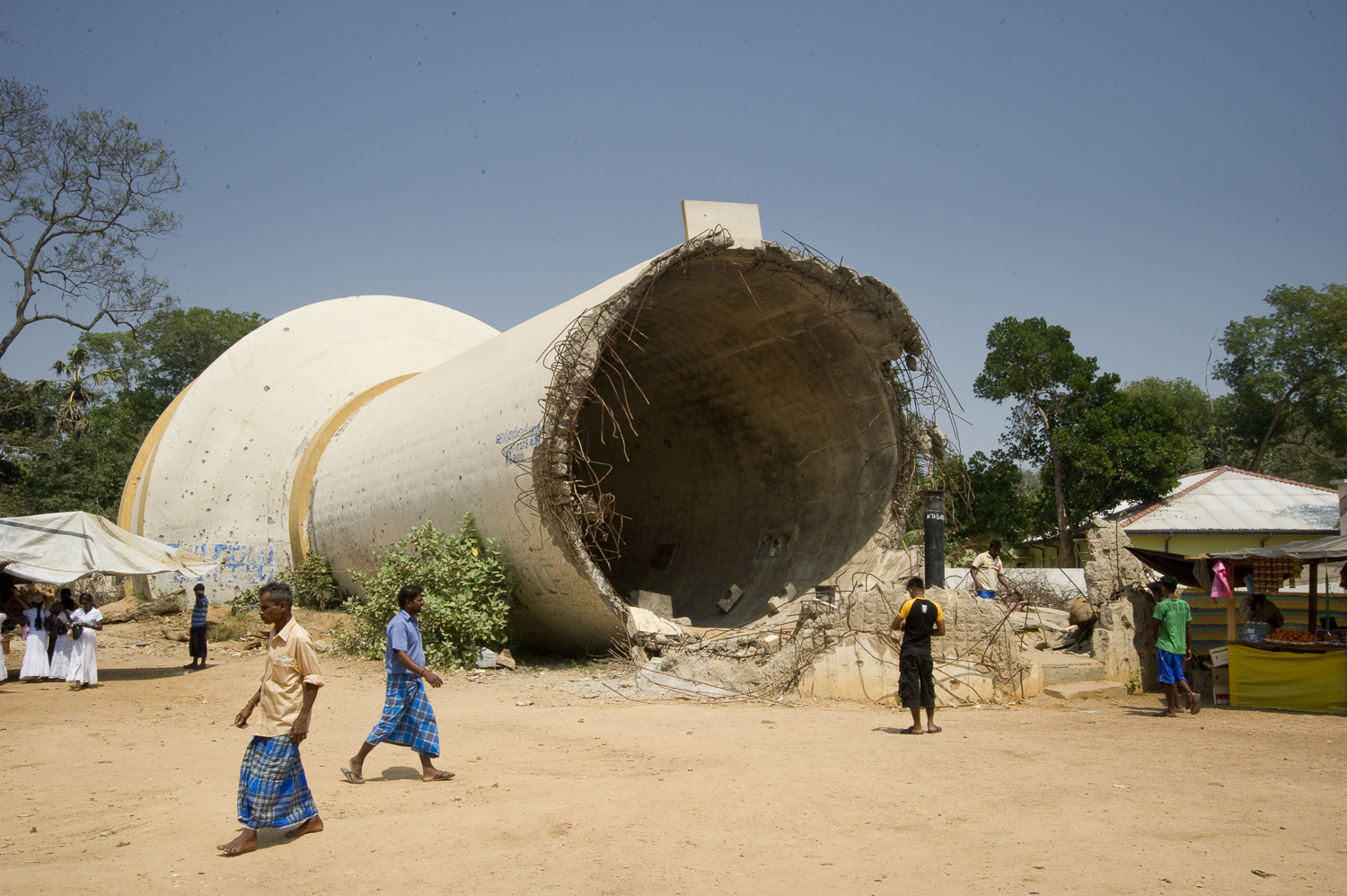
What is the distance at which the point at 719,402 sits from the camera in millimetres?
14188

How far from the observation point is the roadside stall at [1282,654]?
8.56 m

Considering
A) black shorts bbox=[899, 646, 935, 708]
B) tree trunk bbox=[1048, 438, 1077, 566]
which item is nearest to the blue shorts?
black shorts bbox=[899, 646, 935, 708]

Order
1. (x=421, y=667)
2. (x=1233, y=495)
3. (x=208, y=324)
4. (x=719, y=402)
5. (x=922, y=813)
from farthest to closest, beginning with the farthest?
(x=208, y=324) < (x=1233, y=495) < (x=719, y=402) < (x=421, y=667) < (x=922, y=813)

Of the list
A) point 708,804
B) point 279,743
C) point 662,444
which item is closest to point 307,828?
point 279,743

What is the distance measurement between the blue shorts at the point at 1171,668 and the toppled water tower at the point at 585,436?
433 centimetres

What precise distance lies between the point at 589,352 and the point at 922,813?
18.7ft

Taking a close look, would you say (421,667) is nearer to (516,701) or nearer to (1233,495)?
(516,701)

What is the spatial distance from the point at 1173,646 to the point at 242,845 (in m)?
7.52

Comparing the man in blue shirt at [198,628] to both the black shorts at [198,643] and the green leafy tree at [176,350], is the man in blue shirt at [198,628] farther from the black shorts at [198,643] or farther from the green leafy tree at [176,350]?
the green leafy tree at [176,350]

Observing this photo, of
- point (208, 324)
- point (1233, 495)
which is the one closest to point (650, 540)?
point (1233, 495)

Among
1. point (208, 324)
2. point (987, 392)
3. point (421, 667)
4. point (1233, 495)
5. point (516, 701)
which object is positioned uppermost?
point (208, 324)

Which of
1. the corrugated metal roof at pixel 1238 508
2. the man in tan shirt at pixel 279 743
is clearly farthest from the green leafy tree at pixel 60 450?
the corrugated metal roof at pixel 1238 508

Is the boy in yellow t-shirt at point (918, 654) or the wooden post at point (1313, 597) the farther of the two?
the wooden post at point (1313, 597)

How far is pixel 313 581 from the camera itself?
46.9 feet
